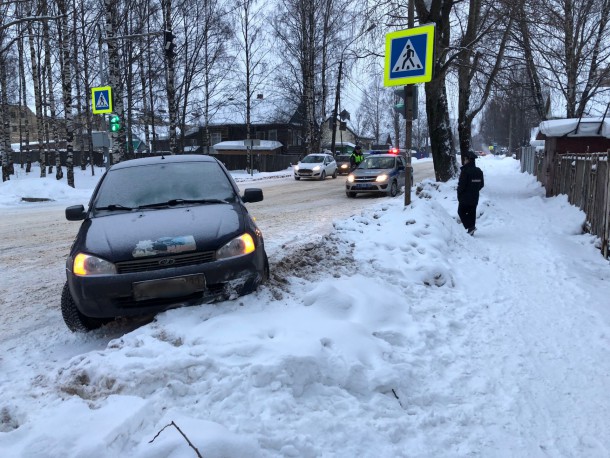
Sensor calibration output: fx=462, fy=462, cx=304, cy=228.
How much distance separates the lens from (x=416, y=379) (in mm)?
3455

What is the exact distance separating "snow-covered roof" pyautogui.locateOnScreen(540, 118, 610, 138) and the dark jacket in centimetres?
701

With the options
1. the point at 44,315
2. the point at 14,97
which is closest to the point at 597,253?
the point at 44,315

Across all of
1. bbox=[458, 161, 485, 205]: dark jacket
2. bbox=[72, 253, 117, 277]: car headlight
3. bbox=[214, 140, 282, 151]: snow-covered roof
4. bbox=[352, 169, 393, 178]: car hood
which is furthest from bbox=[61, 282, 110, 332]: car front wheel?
bbox=[214, 140, 282, 151]: snow-covered roof

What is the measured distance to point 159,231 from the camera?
4.01m

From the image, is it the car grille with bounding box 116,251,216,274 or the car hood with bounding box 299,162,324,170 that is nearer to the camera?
the car grille with bounding box 116,251,216,274

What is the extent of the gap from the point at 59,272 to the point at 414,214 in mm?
5799

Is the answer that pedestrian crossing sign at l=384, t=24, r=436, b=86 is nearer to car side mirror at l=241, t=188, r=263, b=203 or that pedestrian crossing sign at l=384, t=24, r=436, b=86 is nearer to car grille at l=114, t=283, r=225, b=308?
car side mirror at l=241, t=188, r=263, b=203

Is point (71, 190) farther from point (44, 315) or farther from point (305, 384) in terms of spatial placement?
point (305, 384)

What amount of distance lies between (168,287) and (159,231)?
515 mm

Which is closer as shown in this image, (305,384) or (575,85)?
(305,384)

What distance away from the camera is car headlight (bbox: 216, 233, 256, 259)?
4030 millimetres

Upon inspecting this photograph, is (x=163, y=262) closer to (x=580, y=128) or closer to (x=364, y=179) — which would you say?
(x=364, y=179)

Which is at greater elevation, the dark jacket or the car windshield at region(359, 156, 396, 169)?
the car windshield at region(359, 156, 396, 169)

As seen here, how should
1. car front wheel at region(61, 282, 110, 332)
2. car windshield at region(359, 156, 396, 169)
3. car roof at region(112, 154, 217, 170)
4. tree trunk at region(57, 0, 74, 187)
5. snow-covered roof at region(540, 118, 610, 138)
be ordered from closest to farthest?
car front wheel at region(61, 282, 110, 332) → car roof at region(112, 154, 217, 170) → snow-covered roof at region(540, 118, 610, 138) → car windshield at region(359, 156, 396, 169) → tree trunk at region(57, 0, 74, 187)
